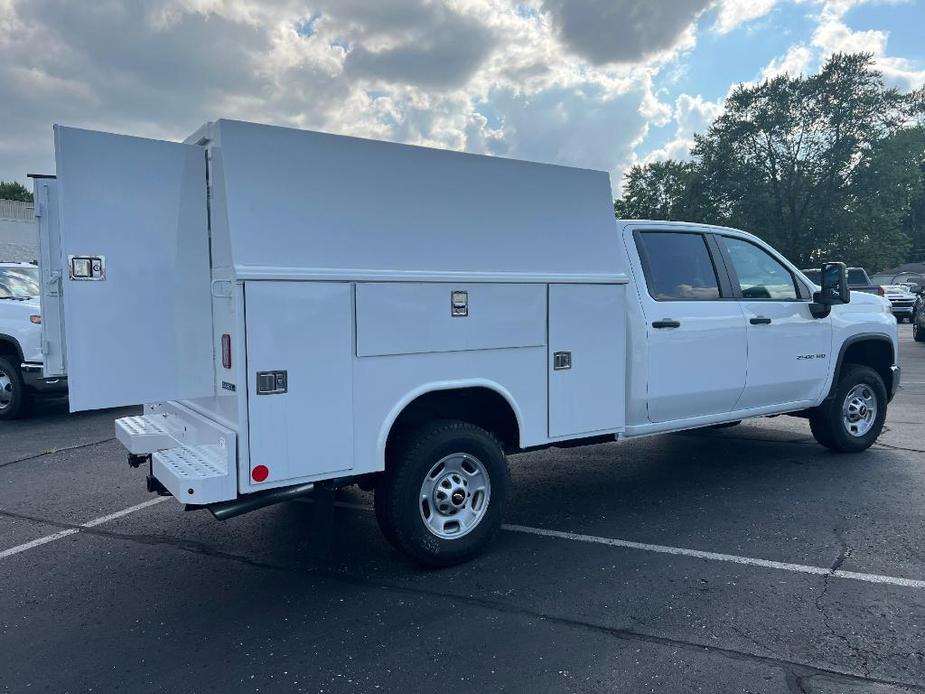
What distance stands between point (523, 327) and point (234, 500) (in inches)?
78.5

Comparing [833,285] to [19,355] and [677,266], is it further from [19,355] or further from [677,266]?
[19,355]

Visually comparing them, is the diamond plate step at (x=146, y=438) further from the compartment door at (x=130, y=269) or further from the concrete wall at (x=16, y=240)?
the concrete wall at (x=16, y=240)

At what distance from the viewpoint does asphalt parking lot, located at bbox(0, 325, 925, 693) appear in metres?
3.32

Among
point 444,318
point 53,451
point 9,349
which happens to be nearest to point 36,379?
point 9,349

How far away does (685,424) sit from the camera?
5703mm

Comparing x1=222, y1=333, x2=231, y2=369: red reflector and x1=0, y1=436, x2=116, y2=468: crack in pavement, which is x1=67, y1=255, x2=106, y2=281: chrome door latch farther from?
x1=0, y1=436, x2=116, y2=468: crack in pavement

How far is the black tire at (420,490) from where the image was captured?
418 cm

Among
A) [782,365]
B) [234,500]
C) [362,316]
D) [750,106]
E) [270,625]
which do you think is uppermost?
[750,106]

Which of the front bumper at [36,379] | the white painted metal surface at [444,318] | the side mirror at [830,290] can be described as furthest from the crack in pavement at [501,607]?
the front bumper at [36,379]

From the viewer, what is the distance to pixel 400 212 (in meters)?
4.20

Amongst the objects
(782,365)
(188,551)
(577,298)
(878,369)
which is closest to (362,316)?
(577,298)

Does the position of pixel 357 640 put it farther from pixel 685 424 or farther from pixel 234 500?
pixel 685 424

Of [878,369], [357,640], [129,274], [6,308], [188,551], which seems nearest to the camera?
[357,640]

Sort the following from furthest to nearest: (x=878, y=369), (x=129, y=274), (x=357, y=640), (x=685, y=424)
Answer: (x=878, y=369) → (x=685, y=424) → (x=129, y=274) → (x=357, y=640)
